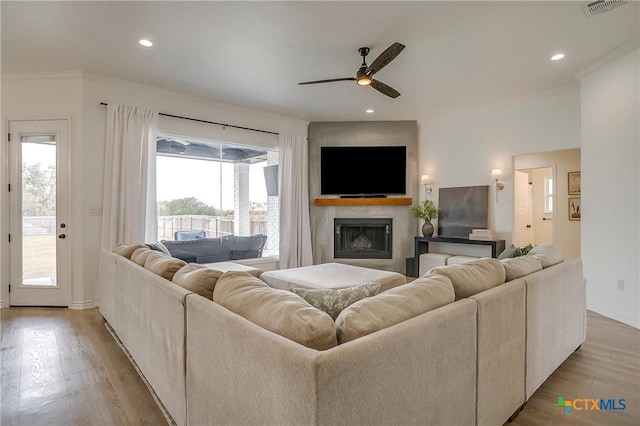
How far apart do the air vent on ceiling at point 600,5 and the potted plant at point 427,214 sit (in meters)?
3.42

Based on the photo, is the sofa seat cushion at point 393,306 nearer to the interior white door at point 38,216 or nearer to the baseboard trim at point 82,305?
the baseboard trim at point 82,305

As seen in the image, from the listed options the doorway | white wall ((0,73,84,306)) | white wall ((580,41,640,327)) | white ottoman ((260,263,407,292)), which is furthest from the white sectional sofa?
the doorway

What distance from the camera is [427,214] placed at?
5848 millimetres

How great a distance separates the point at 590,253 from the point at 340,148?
3.98 metres

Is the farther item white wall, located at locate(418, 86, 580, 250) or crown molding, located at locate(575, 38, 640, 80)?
white wall, located at locate(418, 86, 580, 250)

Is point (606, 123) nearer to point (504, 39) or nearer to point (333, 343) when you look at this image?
point (504, 39)

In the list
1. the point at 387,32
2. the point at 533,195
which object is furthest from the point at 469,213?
the point at 387,32

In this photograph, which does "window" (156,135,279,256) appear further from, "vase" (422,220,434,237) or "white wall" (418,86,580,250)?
"white wall" (418,86,580,250)

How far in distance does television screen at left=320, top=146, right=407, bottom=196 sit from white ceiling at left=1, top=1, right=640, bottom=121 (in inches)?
64.4

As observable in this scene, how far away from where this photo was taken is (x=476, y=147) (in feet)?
18.1

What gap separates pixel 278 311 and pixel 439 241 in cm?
484

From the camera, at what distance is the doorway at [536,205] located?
6.39m

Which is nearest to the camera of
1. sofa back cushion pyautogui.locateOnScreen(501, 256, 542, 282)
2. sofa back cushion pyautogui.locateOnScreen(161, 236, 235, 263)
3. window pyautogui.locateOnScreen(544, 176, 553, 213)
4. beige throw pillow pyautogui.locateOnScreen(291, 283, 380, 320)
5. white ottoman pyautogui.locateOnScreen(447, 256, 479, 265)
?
beige throw pillow pyautogui.locateOnScreen(291, 283, 380, 320)

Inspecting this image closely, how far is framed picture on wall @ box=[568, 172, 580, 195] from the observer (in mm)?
5762
